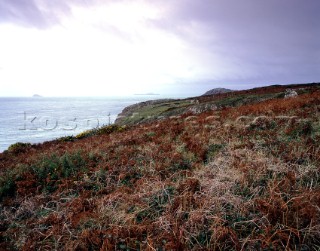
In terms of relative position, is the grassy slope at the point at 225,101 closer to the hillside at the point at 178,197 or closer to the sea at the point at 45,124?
the sea at the point at 45,124

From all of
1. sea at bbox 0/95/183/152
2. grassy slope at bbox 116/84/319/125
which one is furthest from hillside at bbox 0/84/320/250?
sea at bbox 0/95/183/152

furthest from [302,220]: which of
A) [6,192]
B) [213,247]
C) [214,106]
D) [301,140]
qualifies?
[214,106]

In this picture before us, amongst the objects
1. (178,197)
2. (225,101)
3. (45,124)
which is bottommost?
(45,124)

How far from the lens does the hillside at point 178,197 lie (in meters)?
3.58

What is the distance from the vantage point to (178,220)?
4.01 metres

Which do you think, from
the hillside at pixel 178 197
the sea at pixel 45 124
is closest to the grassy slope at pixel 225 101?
the sea at pixel 45 124

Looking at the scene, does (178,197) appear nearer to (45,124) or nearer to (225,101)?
(225,101)

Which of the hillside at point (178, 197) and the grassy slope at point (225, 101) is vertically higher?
the grassy slope at point (225, 101)

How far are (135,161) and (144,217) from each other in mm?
3426

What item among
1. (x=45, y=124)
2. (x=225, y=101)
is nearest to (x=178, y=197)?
(x=225, y=101)

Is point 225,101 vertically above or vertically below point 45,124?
above

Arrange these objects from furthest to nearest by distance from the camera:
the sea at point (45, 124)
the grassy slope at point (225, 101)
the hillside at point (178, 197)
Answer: the sea at point (45, 124)
the grassy slope at point (225, 101)
the hillside at point (178, 197)

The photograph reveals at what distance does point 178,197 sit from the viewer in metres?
4.71

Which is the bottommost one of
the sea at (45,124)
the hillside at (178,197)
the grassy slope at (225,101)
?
the sea at (45,124)
